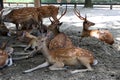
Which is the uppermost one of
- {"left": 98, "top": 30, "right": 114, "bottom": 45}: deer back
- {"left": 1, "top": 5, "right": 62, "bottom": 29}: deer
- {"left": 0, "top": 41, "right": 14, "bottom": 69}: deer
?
{"left": 1, "top": 5, "right": 62, "bottom": 29}: deer

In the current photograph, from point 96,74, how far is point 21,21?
140 inches

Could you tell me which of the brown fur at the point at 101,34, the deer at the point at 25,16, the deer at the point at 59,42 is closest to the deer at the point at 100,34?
the brown fur at the point at 101,34

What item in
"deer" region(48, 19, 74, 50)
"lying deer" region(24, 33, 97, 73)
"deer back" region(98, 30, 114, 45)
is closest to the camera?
"lying deer" region(24, 33, 97, 73)

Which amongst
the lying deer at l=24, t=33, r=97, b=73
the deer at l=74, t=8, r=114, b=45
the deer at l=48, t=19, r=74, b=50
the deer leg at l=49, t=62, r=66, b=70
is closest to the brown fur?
the deer at l=74, t=8, r=114, b=45

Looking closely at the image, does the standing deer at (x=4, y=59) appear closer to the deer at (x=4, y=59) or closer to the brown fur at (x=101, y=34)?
the deer at (x=4, y=59)

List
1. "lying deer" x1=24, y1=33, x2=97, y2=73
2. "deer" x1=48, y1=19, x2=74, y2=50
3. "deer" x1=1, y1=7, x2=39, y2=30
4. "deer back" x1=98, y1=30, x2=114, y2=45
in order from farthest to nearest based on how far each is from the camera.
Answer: "deer" x1=1, y1=7, x2=39, y2=30 < "deer back" x1=98, y1=30, x2=114, y2=45 < "deer" x1=48, y1=19, x2=74, y2=50 < "lying deer" x1=24, y1=33, x2=97, y2=73

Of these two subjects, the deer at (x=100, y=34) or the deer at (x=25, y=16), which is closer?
the deer at (x=100, y=34)

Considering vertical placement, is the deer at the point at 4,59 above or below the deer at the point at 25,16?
below

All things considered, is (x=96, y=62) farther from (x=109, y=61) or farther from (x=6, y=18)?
(x=6, y=18)

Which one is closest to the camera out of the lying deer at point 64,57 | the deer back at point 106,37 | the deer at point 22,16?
the lying deer at point 64,57

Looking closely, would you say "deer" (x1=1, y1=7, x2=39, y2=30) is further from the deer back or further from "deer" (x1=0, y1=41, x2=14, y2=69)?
"deer" (x1=0, y1=41, x2=14, y2=69)

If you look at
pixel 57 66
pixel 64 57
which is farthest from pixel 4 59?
pixel 64 57

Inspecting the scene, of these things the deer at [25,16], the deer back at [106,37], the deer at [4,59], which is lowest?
the deer back at [106,37]

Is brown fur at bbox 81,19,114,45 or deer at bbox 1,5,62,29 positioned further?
deer at bbox 1,5,62,29
